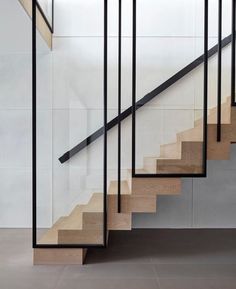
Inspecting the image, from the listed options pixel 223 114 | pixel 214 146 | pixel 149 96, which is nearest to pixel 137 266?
pixel 214 146

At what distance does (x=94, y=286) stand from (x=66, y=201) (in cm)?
76

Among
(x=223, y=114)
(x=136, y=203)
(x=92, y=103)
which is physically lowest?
(x=136, y=203)

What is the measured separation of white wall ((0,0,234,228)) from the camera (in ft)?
11.1

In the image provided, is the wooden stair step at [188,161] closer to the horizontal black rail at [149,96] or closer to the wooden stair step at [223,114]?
the wooden stair step at [223,114]

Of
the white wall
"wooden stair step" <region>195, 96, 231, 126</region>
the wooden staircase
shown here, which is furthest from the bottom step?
"wooden stair step" <region>195, 96, 231, 126</region>

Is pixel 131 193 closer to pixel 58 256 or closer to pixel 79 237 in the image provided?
pixel 79 237

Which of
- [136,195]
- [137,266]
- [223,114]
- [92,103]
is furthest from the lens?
[92,103]

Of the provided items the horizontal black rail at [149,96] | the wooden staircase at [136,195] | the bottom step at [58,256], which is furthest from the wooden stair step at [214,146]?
the bottom step at [58,256]

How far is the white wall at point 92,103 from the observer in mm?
3387

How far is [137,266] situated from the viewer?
10.5 ft

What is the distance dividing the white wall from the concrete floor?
455mm

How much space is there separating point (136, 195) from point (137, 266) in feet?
1.84

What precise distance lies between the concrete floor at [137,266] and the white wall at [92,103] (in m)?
0.46

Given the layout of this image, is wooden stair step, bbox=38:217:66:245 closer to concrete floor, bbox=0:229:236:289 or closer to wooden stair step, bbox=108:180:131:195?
concrete floor, bbox=0:229:236:289
